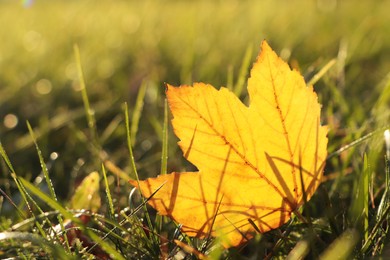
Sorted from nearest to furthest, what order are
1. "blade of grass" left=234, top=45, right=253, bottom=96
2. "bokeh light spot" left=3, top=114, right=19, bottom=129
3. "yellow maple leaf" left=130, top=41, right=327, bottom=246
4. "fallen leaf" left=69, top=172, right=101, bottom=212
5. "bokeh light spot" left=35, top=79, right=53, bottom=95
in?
1. "yellow maple leaf" left=130, top=41, right=327, bottom=246
2. "fallen leaf" left=69, top=172, right=101, bottom=212
3. "blade of grass" left=234, top=45, right=253, bottom=96
4. "bokeh light spot" left=3, top=114, right=19, bottom=129
5. "bokeh light spot" left=35, top=79, right=53, bottom=95

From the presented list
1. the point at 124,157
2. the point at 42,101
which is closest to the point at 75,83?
the point at 42,101

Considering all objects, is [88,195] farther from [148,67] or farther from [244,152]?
[148,67]

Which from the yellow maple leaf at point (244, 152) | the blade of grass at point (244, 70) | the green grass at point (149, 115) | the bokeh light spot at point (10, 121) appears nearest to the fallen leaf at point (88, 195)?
the green grass at point (149, 115)

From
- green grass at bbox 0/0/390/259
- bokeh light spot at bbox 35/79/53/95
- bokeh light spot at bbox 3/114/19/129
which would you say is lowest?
green grass at bbox 0/0/390/259

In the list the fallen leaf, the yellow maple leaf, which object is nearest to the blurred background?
the fallen leaf

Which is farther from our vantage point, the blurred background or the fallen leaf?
the blurred background

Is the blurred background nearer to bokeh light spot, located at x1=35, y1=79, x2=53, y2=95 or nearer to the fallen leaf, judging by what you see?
bokeh light spot, located at x1=35, y1=79, x2=53, y2=95

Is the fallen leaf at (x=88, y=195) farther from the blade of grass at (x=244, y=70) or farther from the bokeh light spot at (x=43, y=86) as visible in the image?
the bokeh light spot at (x=43, y=86)

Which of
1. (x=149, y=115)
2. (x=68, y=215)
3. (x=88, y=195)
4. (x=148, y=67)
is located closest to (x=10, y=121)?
(x=149, y=115)
